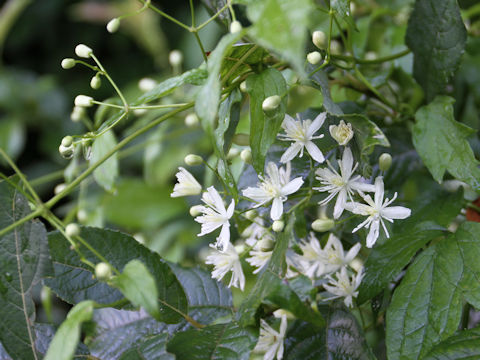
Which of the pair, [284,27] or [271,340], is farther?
[271,340]

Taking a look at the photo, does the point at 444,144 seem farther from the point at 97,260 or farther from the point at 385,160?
the point at 97,260

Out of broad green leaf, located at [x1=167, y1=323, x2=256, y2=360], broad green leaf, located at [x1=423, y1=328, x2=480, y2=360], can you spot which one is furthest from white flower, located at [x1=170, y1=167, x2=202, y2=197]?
broad green leaf, located at [x1=423, y1=328, x2=480, y2=360]

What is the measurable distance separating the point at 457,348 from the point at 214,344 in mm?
208

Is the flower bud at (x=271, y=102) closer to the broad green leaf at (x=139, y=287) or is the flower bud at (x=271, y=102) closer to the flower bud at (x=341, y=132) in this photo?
the flower bud at (x=341, y=132)

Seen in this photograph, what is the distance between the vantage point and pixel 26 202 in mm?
492

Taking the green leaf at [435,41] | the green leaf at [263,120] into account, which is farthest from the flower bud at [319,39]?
the green leaf at [435,41]

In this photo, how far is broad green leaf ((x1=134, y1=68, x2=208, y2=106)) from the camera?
18.6 inches

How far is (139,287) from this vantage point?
1.29ft

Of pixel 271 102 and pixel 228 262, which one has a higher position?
pixel 271 102

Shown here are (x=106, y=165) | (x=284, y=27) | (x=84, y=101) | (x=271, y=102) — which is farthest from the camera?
(x=106, y=165)

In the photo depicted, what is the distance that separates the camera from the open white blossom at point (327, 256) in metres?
0.56

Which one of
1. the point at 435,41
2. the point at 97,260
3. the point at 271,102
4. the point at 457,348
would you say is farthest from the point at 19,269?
the point at 435,41

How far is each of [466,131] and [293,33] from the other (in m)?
0.29

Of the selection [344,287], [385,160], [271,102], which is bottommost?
[344,287]
